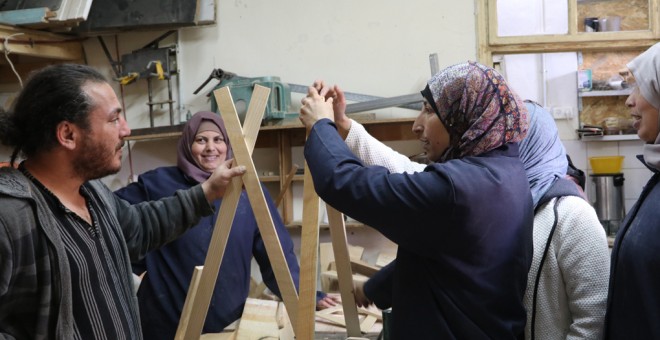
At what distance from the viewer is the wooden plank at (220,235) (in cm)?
192

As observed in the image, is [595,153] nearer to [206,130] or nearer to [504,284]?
[206,130]

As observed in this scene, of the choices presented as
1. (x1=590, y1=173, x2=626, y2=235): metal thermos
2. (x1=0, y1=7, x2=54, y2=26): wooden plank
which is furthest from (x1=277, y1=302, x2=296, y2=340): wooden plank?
(x1=590, y1=173, x2=626, y2=235): metal thermos

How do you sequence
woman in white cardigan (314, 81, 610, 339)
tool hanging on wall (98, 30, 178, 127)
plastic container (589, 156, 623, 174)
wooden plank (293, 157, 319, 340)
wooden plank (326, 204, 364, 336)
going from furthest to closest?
plastic container (589, 156, 623, 174), tool hanging on wall (98, 30, 178, 127), wooden plank (326, 204, 364, 336), wooden plank (293, 157, 319, 340), woman in white cardigan (314, 81, 610, 339)

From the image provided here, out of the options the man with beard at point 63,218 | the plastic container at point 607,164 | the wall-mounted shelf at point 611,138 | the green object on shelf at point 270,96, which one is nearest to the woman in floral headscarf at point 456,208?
the man with beard at point 63,218

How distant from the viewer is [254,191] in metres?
1.94

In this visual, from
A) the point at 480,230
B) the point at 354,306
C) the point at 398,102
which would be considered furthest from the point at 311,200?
the point at 398,102

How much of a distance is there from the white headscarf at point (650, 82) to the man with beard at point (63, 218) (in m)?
1.35

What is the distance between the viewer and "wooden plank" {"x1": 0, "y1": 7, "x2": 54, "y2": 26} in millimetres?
4133

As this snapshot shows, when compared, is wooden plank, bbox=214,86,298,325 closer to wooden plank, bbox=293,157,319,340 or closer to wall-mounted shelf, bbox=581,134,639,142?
wooden plank, bbox=293,157,319,340

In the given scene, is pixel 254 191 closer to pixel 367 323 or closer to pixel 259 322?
pixel 259 322

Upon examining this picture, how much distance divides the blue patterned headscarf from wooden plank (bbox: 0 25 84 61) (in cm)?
369

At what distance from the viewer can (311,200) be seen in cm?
198

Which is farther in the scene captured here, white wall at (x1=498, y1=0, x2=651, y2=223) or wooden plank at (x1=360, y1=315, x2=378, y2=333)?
white wall at (x1=498, y1=0, x2=651, y2=223)

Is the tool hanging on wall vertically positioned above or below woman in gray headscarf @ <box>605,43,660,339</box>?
above
